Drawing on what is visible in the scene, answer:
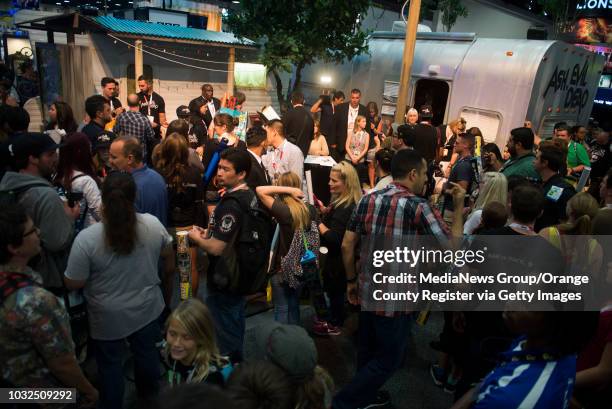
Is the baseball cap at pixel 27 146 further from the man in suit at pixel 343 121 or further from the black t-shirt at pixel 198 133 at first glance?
the man in suit at pixel 343 121

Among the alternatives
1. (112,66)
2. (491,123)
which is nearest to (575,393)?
(491,123)

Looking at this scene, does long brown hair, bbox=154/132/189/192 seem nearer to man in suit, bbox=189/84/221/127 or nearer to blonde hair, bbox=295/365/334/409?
blonde hair, bbox=295/365/334/409

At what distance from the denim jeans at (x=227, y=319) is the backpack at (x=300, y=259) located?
52 centimetres

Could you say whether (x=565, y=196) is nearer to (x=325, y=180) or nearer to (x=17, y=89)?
(x=325, y=180)

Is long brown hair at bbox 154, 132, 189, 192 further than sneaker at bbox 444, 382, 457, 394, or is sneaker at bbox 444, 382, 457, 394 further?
long brown hair at bbox 154, 132, 189, 192

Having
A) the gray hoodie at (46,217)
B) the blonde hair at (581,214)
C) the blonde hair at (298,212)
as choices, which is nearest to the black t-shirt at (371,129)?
the blonde hair at (581,214)

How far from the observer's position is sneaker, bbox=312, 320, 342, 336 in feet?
15.7

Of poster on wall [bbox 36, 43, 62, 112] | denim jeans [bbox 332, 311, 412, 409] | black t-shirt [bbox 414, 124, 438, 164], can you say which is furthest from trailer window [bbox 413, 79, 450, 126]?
denim jeans [bbox 332, 311, 412, 409]

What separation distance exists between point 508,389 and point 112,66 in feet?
38.2

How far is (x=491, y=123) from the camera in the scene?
989 cm

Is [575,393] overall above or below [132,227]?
below

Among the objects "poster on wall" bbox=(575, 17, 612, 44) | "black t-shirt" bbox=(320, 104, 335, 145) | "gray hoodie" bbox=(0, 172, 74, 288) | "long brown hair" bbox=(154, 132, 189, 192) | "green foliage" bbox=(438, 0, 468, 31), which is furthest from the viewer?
"poster on wall" bbox=(575, 17, 612, 44)

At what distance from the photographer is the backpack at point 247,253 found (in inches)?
133

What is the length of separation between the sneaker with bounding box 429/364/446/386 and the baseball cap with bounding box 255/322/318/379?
258 cm
